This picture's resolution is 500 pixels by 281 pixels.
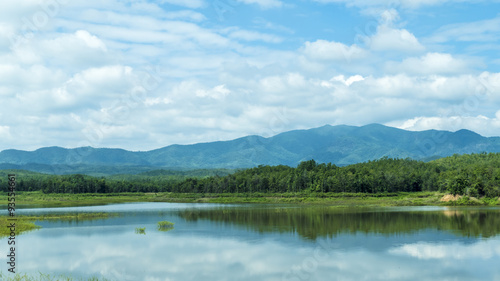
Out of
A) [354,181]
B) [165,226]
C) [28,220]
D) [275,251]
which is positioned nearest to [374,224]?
[275,251]

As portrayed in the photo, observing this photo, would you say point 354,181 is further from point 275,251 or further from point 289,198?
point 275,251

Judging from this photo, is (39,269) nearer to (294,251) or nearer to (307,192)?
(294,251)

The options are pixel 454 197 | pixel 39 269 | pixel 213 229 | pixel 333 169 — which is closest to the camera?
pixel 39 269

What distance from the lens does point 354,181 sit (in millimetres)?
125125

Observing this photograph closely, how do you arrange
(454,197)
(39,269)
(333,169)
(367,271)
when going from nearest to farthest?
(367,271) < (39,269) < (454,197) < (333,169)

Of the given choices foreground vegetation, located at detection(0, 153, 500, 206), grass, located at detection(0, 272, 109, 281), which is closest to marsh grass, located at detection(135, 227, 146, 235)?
grass, located at detection(0, 272, 109, 281)

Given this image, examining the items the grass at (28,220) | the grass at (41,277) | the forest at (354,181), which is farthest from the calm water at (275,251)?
the forest at (354,181)

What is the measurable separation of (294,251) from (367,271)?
8.69m

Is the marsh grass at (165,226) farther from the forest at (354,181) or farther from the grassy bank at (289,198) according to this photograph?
the forest at (354,181)

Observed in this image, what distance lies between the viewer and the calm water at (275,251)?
1203 inches

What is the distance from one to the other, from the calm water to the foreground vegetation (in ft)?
137

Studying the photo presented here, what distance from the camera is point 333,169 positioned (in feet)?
475

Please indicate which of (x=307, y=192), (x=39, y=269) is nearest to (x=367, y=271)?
(x=39, y=269)

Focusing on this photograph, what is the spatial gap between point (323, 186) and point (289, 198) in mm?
12506
